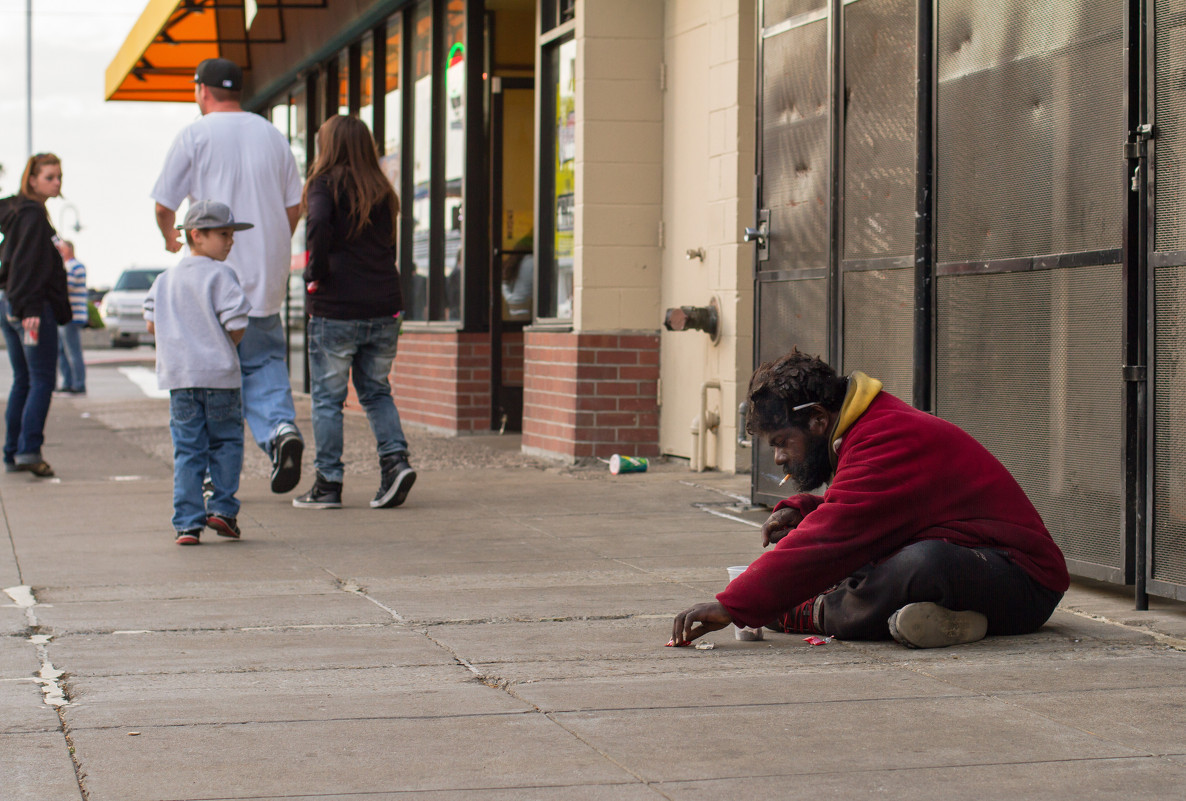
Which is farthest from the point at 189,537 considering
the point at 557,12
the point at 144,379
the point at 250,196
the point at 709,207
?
the point at 144,379

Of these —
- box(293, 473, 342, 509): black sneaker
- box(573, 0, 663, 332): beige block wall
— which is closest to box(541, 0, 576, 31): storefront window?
box(573, 0, 663, 332): beige block wall

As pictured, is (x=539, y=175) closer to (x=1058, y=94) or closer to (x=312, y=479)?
(x=312, y=479)

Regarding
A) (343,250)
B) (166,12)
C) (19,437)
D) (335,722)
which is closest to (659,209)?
(343,250)

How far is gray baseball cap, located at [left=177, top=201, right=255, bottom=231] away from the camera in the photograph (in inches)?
258

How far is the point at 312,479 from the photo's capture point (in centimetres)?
906

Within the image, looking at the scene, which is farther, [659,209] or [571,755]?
[659,209]

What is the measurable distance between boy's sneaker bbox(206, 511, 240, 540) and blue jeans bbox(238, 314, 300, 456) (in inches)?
24.3

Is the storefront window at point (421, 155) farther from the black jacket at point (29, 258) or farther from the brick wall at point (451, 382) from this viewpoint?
the black jacket at point (29, 258)

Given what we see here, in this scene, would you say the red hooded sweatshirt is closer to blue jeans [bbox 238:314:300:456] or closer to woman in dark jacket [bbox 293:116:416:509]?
blue jeans [bbox 238:314:300:456]

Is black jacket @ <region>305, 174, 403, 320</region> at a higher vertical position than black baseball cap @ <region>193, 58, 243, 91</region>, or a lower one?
lower

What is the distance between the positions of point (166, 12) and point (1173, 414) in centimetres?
1476

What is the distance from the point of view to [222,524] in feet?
21.4

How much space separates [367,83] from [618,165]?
6204 millimetres

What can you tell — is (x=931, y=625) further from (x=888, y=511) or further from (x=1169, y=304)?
(x=1169, y=304)
